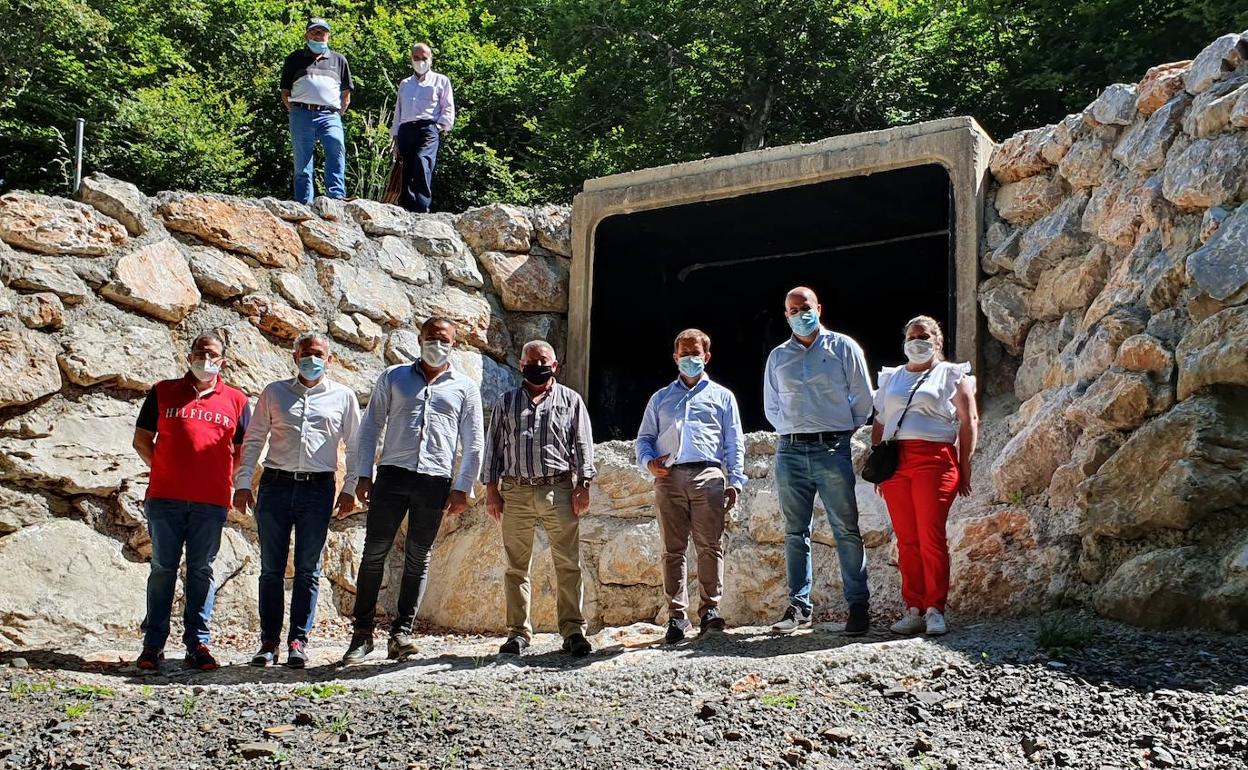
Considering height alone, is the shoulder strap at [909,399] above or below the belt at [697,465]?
above

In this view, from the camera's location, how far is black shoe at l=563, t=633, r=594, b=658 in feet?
17.9

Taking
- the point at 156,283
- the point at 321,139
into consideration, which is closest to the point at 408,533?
the point at 156,283

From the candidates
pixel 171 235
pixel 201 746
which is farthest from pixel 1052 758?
pixel 171 235

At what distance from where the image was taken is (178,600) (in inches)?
261

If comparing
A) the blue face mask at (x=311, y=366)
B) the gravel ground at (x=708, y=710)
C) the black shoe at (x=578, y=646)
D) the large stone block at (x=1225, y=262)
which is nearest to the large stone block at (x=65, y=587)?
the gravel ground at (x=708, y=710)

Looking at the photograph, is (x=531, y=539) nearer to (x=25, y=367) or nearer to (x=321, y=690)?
(x=321, y=690)

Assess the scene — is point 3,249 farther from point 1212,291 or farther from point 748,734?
point 1212,291

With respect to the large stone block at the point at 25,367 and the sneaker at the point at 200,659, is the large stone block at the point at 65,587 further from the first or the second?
the sneaker at the point at 200,659

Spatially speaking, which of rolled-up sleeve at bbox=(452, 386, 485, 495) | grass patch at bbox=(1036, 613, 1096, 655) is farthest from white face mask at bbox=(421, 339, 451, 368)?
grass patch at bbox=(1036, 613, 1096, 655)

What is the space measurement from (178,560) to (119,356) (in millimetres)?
1737

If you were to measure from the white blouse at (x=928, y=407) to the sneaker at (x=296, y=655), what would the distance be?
2671 millimetres

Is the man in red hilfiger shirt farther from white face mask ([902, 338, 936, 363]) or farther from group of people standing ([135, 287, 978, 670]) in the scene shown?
white face mask ([902, 338, 936, 363])

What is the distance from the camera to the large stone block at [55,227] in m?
6.88

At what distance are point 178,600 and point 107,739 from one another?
2.69 m
